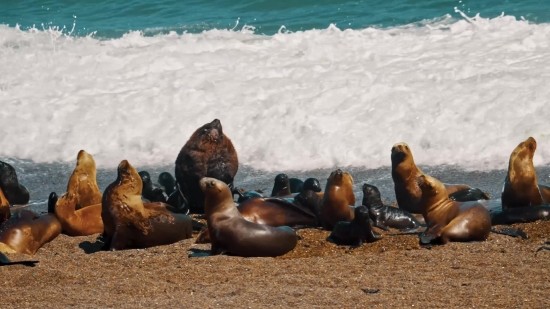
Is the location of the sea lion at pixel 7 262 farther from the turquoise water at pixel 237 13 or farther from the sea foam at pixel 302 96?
the turquoise water at pixel 237 13

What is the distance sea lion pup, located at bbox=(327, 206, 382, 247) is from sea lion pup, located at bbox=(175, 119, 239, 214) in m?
2.04

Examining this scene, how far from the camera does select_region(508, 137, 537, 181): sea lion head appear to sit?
26.2ft

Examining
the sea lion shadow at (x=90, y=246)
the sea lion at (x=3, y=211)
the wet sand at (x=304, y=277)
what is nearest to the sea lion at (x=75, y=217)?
the sea lion shadow at (x=90, y=246)

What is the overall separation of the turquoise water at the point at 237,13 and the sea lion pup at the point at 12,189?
10.0 meters

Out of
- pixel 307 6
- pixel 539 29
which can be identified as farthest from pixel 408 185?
pixel 307 6

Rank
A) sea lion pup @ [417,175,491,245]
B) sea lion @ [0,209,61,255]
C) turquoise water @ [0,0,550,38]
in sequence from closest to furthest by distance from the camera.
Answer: sea lion pup @ [417,175,491,245]
sea lion @ [0,209,61,255]
turquoise water @ [0,0,550,38]

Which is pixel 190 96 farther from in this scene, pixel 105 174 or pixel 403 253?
pixel 403 253

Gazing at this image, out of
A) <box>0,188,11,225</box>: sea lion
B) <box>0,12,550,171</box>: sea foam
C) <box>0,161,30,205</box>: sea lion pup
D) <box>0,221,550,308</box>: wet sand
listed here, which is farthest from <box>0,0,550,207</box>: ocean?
<box>0,221,550,308</box>: wet sand

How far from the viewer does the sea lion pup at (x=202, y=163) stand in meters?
9.04

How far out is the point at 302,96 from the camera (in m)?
13.4

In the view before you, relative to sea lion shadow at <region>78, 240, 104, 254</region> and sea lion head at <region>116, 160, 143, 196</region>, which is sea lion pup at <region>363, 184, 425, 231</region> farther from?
sea lion shadow at <region>78, 240, 104, 254</region>

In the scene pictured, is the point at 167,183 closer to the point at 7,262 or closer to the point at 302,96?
the point at 7,262

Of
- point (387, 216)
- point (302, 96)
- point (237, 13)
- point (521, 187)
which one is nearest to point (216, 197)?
point (387, 216)

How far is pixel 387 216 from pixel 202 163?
2064mm
